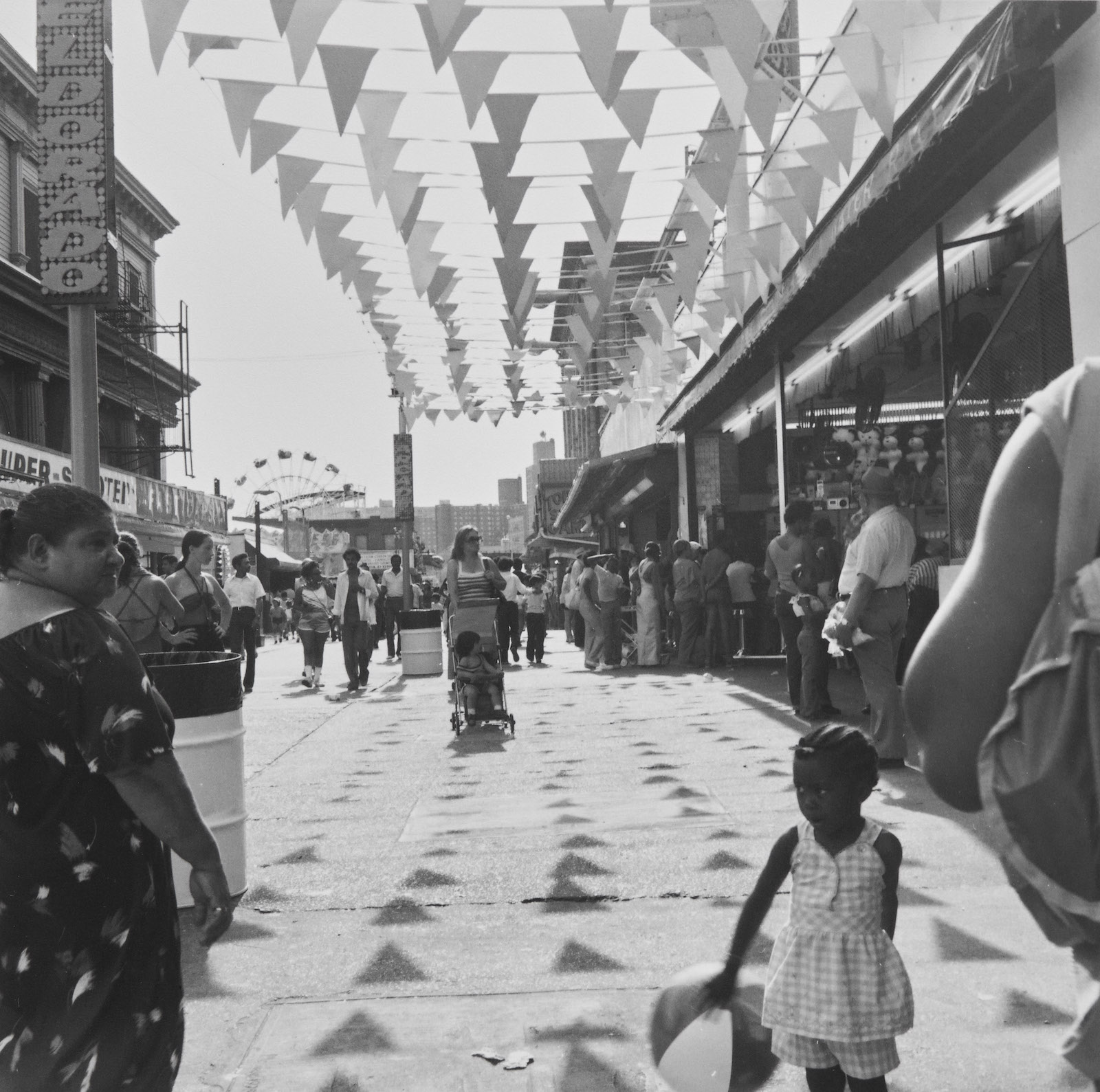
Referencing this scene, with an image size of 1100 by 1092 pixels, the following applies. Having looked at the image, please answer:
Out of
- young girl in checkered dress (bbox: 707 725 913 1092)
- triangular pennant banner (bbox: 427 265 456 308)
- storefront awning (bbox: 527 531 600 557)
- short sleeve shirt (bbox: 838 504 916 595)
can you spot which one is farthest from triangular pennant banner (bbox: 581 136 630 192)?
storefront awning (bbox: 527 531 600 557)

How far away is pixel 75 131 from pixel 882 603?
5.07m

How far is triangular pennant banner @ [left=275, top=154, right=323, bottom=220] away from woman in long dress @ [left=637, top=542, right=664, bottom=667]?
30.1ft

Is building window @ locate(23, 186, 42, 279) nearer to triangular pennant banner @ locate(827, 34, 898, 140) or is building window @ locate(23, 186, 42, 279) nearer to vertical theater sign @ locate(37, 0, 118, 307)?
triangular pennant banner @ locate(827, 34, 898, 140)

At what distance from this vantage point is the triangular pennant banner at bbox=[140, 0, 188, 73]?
5230 mm

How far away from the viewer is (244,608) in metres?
14.7

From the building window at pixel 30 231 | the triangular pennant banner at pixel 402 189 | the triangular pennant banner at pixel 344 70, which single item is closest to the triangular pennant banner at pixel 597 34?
the triangular pennant banner at pixel 344 70

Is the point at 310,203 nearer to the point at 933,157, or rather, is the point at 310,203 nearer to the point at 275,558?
the point at 933,157

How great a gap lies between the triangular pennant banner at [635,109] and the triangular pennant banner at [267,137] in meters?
1.98

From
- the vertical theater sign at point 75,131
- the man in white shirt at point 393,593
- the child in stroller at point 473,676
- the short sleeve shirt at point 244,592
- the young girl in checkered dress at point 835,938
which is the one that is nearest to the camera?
the young girl in checkered dress at point 835,938

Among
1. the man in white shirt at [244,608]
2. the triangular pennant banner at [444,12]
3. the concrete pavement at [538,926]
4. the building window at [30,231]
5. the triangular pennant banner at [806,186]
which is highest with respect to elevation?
the building window at [30,231]

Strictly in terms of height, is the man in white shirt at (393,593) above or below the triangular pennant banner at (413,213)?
below

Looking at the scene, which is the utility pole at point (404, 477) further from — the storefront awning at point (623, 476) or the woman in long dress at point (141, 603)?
the woman in long dress at point (141, 603)

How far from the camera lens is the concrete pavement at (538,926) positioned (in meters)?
3.26

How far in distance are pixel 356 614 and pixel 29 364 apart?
66.4 ft
